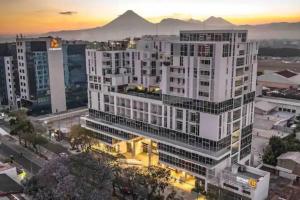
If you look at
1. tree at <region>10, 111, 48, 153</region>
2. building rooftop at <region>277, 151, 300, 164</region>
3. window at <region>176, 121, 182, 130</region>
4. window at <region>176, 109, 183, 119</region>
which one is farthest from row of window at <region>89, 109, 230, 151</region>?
tree at <region>10, 111, 48, 153</region>

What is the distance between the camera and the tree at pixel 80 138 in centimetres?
6019

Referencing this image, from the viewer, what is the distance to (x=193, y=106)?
A: 4719cm

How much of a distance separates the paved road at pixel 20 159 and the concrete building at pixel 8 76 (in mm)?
27420

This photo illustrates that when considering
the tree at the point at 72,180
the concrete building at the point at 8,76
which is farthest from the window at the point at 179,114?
the concrete building at the point at 8,76

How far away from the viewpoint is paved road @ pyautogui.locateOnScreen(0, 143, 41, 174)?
54.3 m

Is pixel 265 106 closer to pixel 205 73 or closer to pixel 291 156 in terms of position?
pixel 291 156

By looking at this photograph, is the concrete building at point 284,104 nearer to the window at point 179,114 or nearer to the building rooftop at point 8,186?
the window at point 179,114

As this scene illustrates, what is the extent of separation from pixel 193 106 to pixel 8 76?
64.8m

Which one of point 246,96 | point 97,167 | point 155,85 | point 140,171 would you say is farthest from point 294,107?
point 97,167

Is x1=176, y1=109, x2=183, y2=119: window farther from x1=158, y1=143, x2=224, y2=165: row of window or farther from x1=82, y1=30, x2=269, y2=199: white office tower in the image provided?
x1=158, y1=143, x2=224, y2=165: row of window

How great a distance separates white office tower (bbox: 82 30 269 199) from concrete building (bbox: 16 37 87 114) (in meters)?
29.1

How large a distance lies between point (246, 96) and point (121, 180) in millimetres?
24117

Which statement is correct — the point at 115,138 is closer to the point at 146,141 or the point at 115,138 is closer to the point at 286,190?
the point at 146,141

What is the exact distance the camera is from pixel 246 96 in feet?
165
